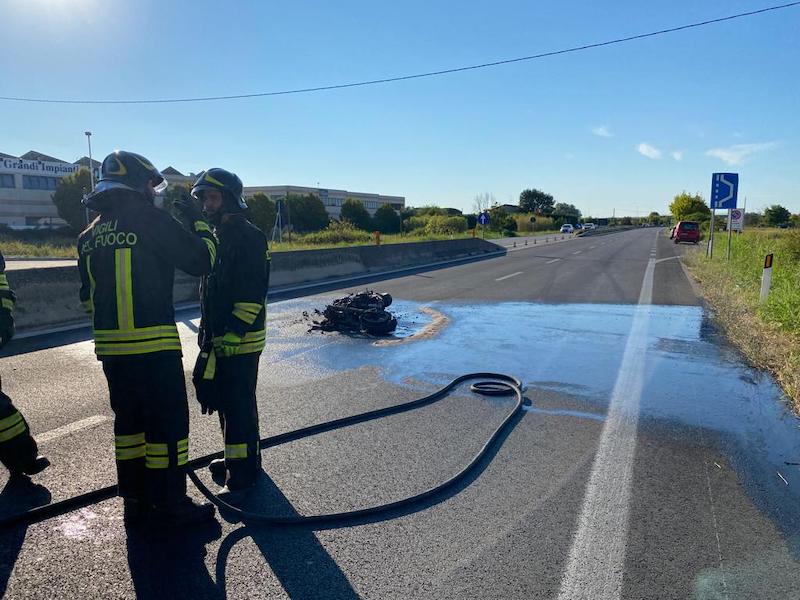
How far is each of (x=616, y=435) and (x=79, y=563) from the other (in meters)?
3.86

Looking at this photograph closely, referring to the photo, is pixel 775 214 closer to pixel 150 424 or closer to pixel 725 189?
pixel 725 189

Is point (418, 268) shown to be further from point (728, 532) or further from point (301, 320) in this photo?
point (728, 532)

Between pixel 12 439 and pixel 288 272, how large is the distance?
11301 mm

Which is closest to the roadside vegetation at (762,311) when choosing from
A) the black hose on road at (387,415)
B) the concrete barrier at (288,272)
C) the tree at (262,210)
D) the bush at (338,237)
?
the black hose on road at (387,415)

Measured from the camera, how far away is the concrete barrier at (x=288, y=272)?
27.9 ft

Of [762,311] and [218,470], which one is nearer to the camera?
[218,470]

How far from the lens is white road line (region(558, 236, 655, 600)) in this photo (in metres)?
2.68

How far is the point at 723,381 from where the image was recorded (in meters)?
6.22

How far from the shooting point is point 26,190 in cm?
6341

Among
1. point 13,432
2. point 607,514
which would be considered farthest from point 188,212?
point 607,514

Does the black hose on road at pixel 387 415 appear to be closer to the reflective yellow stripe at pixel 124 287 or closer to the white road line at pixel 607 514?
the white road line at pixel 607 514

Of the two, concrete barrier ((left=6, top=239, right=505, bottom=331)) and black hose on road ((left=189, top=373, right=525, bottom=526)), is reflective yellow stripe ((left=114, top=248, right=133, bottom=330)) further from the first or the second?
concrete barrier ((left=6, top=239, right=505, bottom=331))

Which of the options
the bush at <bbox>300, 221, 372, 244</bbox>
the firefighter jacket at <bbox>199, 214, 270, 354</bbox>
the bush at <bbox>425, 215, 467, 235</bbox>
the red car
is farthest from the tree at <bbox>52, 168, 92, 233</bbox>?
the firefighter jacket at <bbox>199, 214, 270, 354</bbox>

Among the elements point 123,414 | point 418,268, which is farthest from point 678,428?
point 418,268
